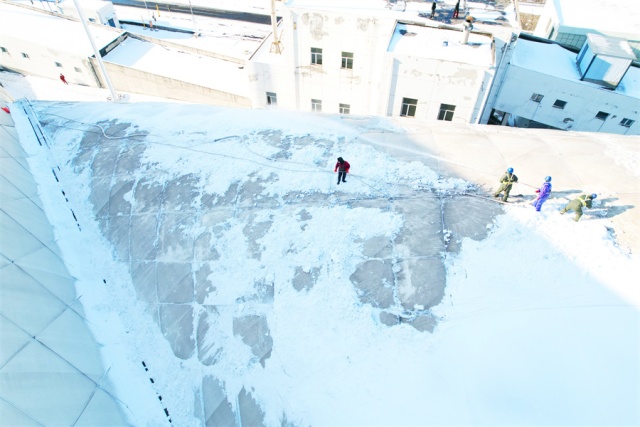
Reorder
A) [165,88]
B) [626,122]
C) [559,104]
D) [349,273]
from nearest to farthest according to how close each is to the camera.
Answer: [349,273]
[626,122]
[559,104]
[165,88]

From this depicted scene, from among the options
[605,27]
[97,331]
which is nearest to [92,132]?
[97,331]

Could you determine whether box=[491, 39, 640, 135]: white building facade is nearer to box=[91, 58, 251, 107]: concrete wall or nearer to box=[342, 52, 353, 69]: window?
box=[342, 52, 353, 69]: window

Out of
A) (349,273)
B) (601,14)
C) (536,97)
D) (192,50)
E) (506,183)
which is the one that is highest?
(506,183)

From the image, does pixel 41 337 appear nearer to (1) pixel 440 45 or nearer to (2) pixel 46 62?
(1) pixel 440 45

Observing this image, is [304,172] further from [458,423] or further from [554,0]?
[554,0]

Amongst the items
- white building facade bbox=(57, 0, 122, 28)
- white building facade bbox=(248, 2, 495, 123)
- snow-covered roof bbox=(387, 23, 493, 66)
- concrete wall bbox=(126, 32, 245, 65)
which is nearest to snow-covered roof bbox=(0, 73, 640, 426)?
white building facade bbox=(248, 2, 495, 123)

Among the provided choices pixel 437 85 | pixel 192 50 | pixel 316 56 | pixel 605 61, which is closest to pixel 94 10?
pixel 192 50
